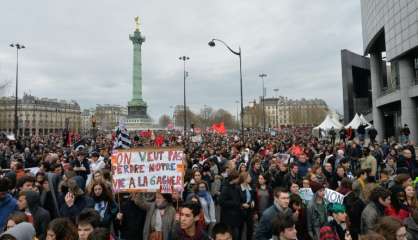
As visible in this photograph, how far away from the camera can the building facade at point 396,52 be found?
2644 cm

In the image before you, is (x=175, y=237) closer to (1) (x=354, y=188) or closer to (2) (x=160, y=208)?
(2) (x=160, y=208)

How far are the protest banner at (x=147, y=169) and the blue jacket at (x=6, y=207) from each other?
153 cm

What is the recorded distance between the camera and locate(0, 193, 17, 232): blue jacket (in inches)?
199

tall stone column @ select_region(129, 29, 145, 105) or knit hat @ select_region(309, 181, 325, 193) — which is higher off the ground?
tall stone column @ select_region(129, 29, 145, 105)

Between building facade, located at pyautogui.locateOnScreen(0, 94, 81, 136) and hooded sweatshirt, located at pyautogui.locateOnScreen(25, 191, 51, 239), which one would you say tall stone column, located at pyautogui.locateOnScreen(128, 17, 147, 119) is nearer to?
building facade, located at pyautogui.locateOnScreen(0, 94, 81, 136)

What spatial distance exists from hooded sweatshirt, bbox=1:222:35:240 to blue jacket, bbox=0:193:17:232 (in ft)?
4.75

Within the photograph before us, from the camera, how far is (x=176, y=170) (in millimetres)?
5680

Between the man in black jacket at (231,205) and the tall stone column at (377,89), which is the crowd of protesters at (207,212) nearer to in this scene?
the man in black jacket at (231,205)

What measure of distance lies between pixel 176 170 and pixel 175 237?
4.89 feet

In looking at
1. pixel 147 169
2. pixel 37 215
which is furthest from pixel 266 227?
pixel 37 215

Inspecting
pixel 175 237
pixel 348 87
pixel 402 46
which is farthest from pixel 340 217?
pixel 348 87

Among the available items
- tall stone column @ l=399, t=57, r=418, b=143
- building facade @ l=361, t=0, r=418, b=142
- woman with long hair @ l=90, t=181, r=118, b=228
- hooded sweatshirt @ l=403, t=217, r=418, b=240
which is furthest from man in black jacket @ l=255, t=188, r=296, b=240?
tall stone column @ l=399, t=57, r=418, b=143

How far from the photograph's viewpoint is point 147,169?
18.6ft

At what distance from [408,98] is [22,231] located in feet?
102
